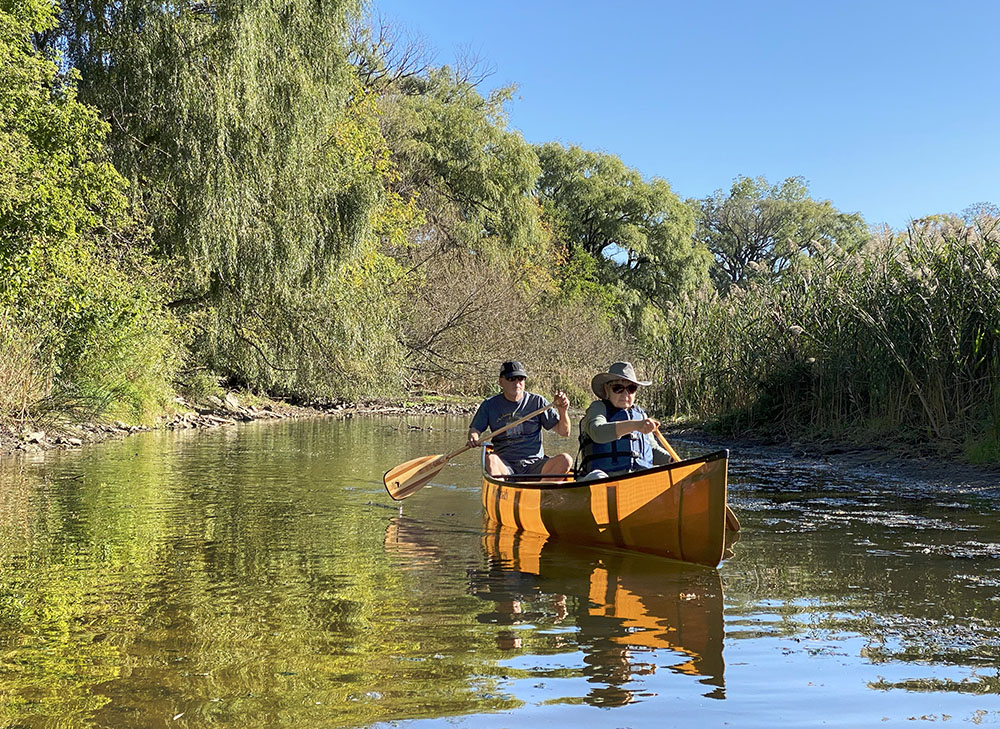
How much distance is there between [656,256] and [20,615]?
1553 inches

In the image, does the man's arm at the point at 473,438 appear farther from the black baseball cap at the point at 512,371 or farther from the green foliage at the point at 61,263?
the green foliage at the point at 61,263

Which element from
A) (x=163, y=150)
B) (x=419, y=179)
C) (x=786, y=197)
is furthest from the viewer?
(x=786, y=197)

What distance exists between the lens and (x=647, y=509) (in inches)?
249

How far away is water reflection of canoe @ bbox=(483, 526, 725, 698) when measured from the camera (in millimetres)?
4219

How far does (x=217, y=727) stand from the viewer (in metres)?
3.36

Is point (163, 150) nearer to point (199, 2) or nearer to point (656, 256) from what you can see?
point (199, 2)

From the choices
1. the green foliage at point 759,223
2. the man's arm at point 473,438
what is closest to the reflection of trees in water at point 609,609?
the man's arm at point 473,438

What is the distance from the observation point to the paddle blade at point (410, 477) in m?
9.20

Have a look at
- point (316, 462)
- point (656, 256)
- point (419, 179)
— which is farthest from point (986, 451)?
point (656, 256)

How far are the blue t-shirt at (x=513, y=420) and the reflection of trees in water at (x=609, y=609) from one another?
1797mm

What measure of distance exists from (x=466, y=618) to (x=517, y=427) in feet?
13.7

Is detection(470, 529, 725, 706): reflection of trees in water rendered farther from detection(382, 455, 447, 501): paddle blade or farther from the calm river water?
detection(382, 455, 447, 501): paddle blade

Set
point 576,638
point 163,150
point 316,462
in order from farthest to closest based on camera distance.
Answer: point 163,150 < point 316,462 < point 576,638

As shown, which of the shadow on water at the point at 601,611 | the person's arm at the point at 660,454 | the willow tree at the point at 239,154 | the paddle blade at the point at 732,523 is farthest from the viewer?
the willow tree at the point at 239,154
